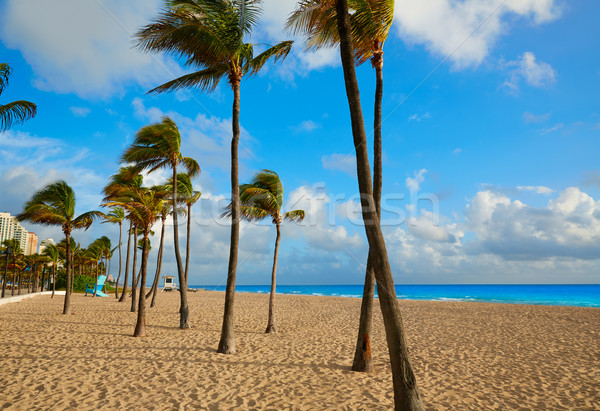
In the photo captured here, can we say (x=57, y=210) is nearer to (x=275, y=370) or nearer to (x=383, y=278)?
(x=275, y=370)

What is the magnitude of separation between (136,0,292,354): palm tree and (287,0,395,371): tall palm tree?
2709 mm

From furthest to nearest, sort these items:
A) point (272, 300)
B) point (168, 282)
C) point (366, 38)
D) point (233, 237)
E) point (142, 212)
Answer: point (168, 282), point (272, 300), point (142, 212), point (233, 237), point (366, 38)

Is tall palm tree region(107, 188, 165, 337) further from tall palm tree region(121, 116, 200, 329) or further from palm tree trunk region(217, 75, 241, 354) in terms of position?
palm tree trunk region(217, 75, 241, 354)

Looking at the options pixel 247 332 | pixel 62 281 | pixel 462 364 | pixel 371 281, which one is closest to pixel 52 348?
pixel 247 332

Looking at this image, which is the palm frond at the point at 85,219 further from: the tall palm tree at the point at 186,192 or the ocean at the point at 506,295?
the ocean at the point at 506,295

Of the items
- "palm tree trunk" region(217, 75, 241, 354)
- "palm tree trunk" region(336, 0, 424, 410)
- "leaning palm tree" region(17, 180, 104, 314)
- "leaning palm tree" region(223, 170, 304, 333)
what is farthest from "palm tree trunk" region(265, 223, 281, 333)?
"leaning palm tree" region(17, 180, 104, 314)

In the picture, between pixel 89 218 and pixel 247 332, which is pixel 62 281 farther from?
pixel 247 332

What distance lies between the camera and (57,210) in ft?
53.6

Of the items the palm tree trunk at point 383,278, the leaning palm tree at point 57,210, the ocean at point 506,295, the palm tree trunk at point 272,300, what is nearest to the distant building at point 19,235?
the ocean at point 506,295

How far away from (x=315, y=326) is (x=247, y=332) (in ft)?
11.4

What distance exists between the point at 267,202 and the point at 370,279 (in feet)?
22.1

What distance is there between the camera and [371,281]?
23.4 ft

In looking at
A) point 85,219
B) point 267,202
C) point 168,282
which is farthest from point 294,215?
point 168,282

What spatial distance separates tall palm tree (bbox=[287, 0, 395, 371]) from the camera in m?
6.67
